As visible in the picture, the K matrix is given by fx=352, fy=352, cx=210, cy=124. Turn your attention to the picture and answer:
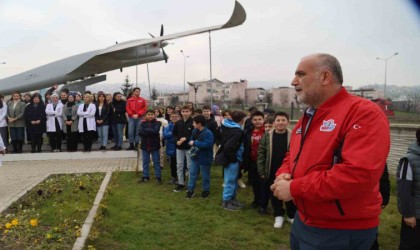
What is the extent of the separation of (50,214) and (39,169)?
510 centimetres

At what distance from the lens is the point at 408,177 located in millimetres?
3588

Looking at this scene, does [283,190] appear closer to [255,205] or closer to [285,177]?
[285,177]

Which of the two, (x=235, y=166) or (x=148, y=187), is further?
(x=148, y=187)

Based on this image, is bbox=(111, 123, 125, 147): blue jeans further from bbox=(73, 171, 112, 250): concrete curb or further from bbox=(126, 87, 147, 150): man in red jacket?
bbox=(73, 171, 112, 250): concrete curb

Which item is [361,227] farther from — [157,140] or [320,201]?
[157,140]

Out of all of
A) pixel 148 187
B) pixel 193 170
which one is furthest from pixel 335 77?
pixel 148 187

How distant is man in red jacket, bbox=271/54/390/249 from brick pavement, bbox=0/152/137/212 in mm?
6246

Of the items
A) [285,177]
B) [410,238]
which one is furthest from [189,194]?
[285,177]

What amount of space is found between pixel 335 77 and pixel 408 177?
2138mm

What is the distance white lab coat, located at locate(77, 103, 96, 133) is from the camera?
36.5ft

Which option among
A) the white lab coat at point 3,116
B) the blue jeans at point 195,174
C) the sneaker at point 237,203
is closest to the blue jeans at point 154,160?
the blue jeans at point 195,174

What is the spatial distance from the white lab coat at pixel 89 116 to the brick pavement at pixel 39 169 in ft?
3.22

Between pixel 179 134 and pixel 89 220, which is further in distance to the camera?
pixel 179 134

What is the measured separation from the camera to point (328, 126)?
202 cm
